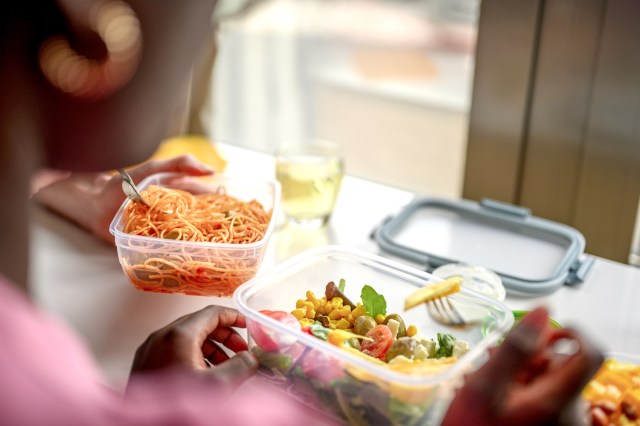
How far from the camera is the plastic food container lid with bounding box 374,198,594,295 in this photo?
3.76 ft

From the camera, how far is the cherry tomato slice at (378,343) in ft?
2.82

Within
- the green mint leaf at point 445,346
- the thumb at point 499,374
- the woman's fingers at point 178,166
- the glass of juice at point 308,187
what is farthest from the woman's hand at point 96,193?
the thumb at point 499,374

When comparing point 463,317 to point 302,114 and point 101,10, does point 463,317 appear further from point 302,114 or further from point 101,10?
point 302,114

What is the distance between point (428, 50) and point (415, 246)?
288cm

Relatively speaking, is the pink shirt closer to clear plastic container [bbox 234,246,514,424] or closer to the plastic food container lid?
clear plastic container [bbox 234,246,514,424]

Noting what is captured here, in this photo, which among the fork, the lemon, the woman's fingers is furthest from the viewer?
the lemon

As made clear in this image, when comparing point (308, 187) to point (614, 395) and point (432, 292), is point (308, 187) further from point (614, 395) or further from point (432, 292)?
point (614, 395)

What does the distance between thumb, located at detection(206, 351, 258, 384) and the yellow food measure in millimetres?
191

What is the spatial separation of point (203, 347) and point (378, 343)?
0.21 m

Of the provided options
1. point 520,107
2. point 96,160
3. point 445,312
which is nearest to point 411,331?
point 445,312

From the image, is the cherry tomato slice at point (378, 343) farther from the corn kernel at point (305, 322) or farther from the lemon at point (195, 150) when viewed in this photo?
the lemon at point (195, 150)

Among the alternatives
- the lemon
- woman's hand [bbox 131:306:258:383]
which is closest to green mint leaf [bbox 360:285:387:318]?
woman's hand [bbox 131:306:258:383]

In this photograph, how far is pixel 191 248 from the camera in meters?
1.03

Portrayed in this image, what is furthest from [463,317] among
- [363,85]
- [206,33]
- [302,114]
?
[363,85]
